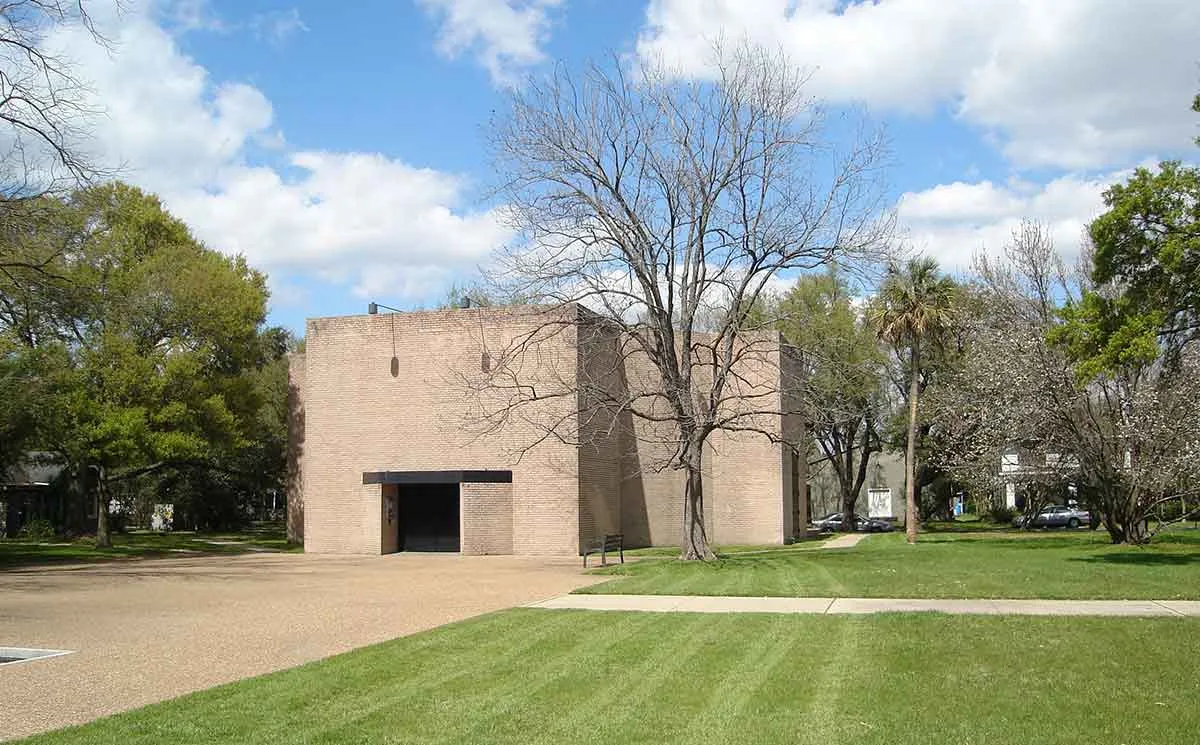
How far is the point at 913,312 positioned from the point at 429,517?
61.6 ft

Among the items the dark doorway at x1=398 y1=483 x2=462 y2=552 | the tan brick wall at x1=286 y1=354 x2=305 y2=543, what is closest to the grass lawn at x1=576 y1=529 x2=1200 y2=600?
the dark doorway at x1=398 y1=483 x2=462 y2=552

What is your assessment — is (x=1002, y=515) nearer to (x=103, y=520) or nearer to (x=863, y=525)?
(x=863, y=525)

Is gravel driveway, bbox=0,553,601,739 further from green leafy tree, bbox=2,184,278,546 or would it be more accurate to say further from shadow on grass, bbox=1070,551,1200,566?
Result: shadow on grass, bbox=1070,551,1200,566

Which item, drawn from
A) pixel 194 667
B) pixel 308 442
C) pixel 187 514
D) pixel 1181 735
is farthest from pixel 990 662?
pixel 187 514

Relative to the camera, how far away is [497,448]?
35250mm

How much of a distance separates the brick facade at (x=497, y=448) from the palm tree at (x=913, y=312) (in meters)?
4.52

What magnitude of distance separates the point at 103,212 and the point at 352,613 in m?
29.5

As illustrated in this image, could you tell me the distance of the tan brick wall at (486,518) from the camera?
3488cm

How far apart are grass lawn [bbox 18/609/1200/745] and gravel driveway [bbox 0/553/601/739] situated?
1.04 meters

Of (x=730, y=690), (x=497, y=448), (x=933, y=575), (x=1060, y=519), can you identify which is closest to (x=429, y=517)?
(x=497, y=448)

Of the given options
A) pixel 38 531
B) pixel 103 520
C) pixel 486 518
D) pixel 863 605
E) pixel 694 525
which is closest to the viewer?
A: pixel 863 605

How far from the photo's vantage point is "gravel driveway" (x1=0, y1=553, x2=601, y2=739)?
34.9 feet

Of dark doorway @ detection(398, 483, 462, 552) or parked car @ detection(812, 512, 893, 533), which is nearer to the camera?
dark doorway @ detection(398, 483, 462, 552)

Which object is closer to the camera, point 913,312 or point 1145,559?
point 1145,559
